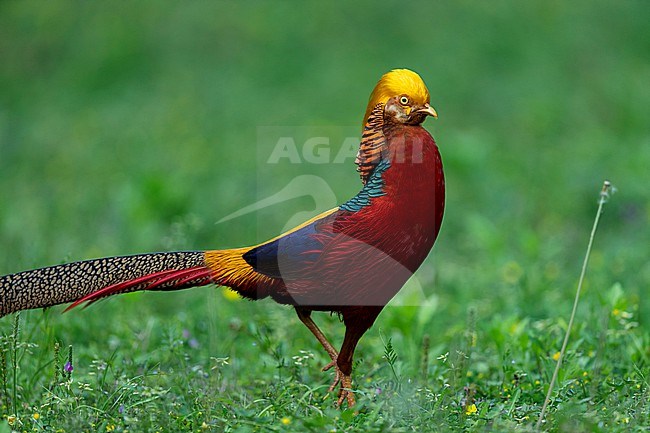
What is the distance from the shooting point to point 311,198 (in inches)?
317

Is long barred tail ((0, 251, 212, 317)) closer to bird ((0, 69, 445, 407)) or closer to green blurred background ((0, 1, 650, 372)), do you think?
bird ((0, 69, 445, 407))

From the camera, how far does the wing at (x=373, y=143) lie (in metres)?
3.50

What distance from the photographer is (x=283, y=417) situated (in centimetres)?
337

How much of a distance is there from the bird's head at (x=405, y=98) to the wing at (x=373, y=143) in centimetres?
4

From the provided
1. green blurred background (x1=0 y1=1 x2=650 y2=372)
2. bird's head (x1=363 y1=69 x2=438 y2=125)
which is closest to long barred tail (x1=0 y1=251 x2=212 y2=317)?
bird's head (x1=363 y1=69 x2=438 y2=125)

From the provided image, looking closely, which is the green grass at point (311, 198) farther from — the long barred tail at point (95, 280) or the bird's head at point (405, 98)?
the bird's head at point (405, 98)

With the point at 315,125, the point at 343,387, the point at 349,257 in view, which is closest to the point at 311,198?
the point at 315,125

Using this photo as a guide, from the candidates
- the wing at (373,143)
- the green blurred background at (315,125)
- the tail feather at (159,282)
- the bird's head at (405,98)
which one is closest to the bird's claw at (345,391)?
the tail feather at (159,282)

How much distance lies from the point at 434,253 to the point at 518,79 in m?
4.66

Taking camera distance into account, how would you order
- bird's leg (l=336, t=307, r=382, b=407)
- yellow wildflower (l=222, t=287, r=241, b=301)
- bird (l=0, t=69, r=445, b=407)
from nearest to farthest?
bird (l=0, t=69, r=445, b=407)
bird's leg (l=336, t=307, r=382, b=407)
yellow wildflower (l=222, t=287, r=241, b=301)

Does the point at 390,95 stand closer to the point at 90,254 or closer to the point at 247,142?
the point at 90,254

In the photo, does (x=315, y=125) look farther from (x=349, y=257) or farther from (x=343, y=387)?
(x=349, y=257)

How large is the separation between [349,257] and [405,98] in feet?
2.11

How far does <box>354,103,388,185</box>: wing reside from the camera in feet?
11.5
